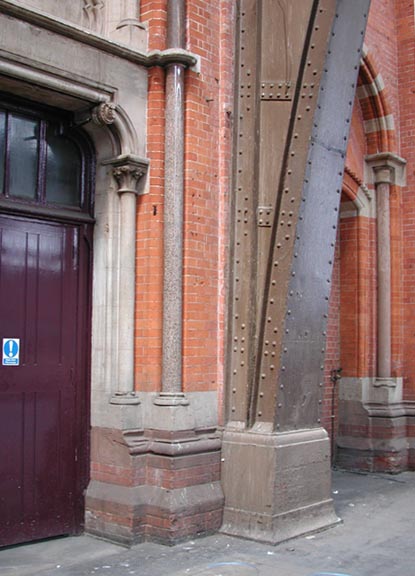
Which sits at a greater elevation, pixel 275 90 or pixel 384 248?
pixel 275 90

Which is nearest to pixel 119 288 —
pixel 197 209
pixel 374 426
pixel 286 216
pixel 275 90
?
pixel 197 209

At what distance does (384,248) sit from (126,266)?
16.2ft

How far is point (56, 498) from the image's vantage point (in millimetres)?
6227

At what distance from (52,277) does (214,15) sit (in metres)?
2.89

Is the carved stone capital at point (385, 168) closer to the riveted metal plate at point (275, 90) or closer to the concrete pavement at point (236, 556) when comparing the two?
the riveted metal plate at point (275, 90)

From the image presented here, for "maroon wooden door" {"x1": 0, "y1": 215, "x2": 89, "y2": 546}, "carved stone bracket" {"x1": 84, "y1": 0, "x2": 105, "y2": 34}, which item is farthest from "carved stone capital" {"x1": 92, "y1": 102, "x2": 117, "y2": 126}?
"maroon wooden door" {"x1": 0, "y1": 215, "x2": 89, "y2": 546}

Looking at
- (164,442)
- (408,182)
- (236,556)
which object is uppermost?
(408,182)

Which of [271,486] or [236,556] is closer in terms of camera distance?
[236,556]

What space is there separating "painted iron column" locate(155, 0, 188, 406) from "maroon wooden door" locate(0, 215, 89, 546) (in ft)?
2.45

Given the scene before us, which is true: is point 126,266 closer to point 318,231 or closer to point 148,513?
point 318,231

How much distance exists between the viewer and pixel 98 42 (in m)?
6.12

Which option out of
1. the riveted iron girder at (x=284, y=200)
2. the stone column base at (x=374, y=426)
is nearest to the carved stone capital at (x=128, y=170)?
the riveted iron girder at (x=284, y=200)

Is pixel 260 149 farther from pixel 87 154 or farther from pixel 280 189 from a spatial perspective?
pixel 87 154

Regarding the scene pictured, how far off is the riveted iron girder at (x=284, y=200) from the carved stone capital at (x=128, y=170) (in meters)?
0.99
